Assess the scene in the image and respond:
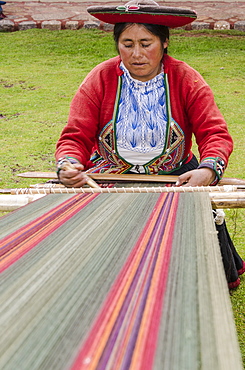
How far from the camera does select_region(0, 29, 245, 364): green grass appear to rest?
165 inches

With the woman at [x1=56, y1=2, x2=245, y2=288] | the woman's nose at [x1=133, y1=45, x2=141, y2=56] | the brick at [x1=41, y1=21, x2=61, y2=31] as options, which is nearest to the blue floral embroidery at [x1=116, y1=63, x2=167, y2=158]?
the woman at [x1=56, y1=2, x2=245, y2=288]

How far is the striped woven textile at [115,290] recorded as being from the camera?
0.73 meters

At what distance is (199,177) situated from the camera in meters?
1.87

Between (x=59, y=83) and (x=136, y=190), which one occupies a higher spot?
(x=136, y=190)

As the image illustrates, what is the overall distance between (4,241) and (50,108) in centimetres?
541

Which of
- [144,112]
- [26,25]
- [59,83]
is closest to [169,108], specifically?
[144,112]

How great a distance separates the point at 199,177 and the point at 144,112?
18.9 inches

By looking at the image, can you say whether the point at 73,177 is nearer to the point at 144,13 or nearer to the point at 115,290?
the point at 144,13

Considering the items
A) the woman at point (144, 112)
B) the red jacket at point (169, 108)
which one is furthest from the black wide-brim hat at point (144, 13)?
the red jacket at point (169, 108)

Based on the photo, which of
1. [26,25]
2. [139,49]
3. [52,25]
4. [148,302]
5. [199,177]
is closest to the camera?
[148,302]

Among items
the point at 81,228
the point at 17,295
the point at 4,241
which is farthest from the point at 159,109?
the point at 17,295

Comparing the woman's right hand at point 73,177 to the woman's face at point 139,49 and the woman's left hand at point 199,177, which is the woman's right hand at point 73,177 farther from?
the woman's face at point 139,49

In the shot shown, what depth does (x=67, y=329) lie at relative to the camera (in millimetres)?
A: 801

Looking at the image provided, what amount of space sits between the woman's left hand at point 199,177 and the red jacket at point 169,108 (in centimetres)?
17
